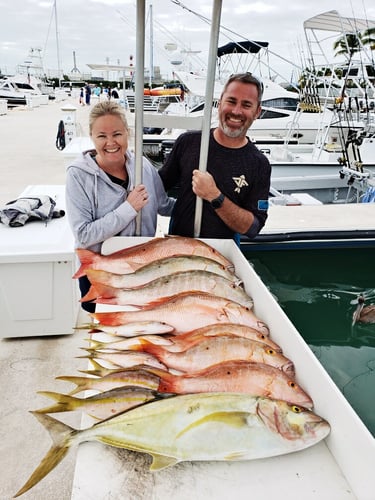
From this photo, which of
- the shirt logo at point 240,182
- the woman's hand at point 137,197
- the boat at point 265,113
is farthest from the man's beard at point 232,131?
the boat at point 265,113

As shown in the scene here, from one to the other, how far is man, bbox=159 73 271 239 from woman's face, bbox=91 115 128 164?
381 mm

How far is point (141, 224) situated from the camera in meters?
2.03

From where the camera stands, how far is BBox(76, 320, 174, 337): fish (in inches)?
52.3

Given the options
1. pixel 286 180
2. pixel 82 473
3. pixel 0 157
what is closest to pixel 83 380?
pixel 82 473

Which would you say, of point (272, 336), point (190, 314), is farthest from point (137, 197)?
point (272, 336)

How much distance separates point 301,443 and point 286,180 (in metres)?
8.02

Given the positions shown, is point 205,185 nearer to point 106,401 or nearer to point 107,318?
point 107,318

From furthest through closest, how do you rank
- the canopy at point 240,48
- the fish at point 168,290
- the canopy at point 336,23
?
1. the canopy at point 240,48
2. the canopy at point 336,23
3. the fish at point 168,290

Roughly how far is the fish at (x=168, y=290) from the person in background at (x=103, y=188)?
0.35 meters

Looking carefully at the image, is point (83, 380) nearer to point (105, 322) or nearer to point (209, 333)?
point (105, 322)

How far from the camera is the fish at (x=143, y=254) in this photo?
5.58 feet

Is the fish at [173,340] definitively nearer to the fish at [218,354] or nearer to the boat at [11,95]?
the fish at [218,354]

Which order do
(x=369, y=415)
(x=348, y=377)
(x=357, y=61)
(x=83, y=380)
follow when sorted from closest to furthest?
(x=83, y=380)
(x=369, y=415)
(x=348, y=377)
(x=357, y=61)

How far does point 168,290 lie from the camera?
1542 millimetres
